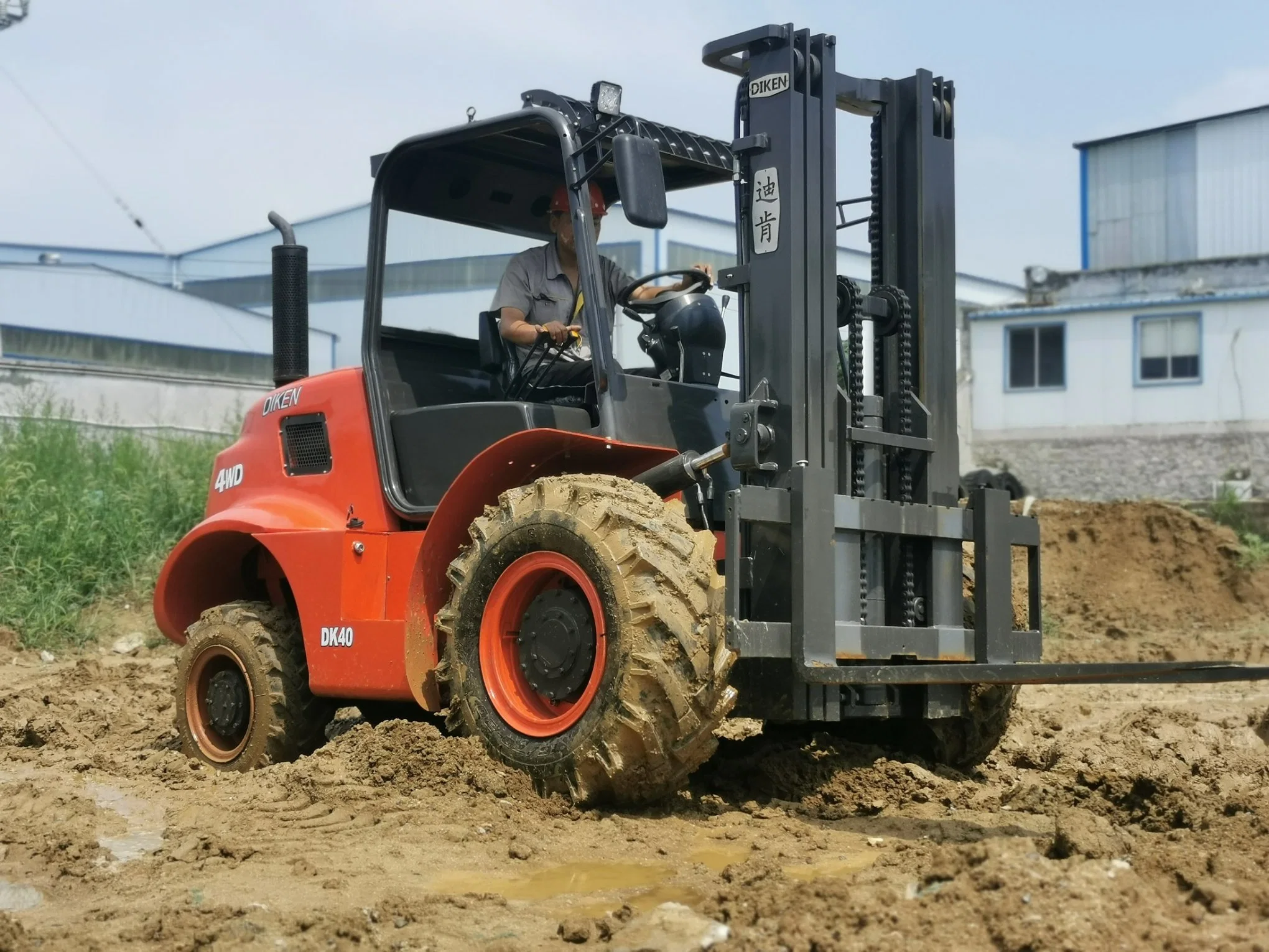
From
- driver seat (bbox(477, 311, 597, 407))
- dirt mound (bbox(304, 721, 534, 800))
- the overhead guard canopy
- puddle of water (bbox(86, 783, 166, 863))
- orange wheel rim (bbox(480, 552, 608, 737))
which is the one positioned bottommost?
puddle of water (bbox(86, 783, 166, 863))

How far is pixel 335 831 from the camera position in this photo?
5.20m

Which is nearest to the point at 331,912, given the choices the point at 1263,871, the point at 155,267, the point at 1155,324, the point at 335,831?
the point at 335,831

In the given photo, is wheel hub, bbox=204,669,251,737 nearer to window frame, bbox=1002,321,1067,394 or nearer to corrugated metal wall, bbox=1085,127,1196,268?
window frame, bbox=1002,321,1067,394

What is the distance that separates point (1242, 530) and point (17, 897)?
1673 cm

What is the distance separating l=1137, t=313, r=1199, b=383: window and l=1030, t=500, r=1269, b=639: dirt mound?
9701 mm

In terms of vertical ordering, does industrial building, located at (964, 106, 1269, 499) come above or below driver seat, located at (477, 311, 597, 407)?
above

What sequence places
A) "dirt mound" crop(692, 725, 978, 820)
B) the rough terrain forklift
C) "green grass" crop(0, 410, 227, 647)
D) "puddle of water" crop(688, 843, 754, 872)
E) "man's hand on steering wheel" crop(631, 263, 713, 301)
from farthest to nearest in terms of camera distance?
"green grass" crop(0, 410, 227, 647)
"man's hand on steering wheel" crop(631, 263, 713, 301)
"dirt mound" crop(692, 725, 978, 820)
the rough terrain forklift
"puddle of water" crop(688, 843, 754, 872)

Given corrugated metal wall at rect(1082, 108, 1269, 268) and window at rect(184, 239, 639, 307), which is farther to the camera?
corrugated metal wall at rect(1082, 108, 1269, 268)

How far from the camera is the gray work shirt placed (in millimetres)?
6320

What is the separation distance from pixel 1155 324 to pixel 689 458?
23.6 m

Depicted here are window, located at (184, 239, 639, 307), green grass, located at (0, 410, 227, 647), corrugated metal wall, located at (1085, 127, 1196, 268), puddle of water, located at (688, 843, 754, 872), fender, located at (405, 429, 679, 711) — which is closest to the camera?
puddle of water, located at (688, 843, 754, 872)

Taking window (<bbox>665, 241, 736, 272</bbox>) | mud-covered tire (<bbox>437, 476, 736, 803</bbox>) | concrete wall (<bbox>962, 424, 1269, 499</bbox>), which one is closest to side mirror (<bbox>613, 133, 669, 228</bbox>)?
mud-covered tire (<bbox>437, 476, 736, 803</bbox>)

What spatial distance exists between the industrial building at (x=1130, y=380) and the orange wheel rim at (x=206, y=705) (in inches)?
838

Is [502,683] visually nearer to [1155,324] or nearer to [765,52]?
[765,52]
